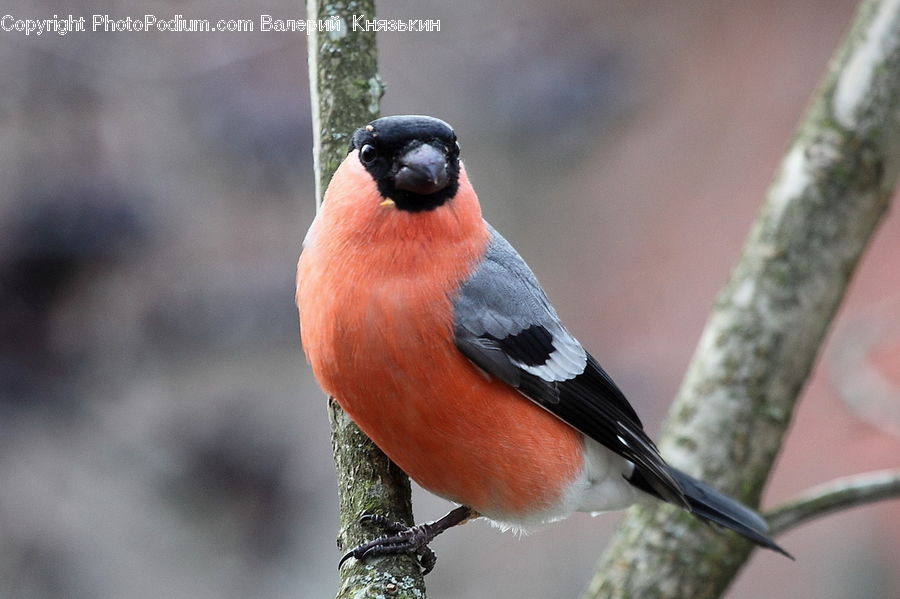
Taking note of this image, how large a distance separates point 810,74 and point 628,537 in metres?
4.88

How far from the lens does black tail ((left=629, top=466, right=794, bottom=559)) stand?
3272mm

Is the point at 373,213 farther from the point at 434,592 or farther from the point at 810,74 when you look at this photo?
the point at 810,74

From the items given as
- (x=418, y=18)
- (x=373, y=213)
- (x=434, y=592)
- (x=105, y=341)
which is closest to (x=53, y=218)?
(x=105, y=341)

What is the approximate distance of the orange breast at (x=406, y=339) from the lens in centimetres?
261

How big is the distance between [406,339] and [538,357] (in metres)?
0.50

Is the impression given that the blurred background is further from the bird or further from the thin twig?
the bird

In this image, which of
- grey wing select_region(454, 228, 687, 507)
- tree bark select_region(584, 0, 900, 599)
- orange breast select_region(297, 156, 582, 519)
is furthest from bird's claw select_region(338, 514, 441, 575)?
tree bark select_region(584, 0, 900, 599)

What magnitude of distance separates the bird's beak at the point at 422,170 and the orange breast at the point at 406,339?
0.10 meters

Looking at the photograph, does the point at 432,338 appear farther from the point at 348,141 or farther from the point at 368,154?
the point at 348,141

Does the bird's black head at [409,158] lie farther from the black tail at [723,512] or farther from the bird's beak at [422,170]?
the black tail at [723,512]

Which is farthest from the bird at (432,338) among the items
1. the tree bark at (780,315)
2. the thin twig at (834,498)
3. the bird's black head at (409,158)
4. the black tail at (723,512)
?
the thin twig at (834,498)

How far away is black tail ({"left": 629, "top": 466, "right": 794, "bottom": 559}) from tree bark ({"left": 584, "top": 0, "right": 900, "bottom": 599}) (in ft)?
0.78

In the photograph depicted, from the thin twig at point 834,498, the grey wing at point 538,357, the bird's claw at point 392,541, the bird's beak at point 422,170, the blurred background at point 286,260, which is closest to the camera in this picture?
the bird's claw at point 392,541

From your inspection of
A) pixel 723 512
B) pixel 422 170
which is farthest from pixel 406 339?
pixel 723 512
